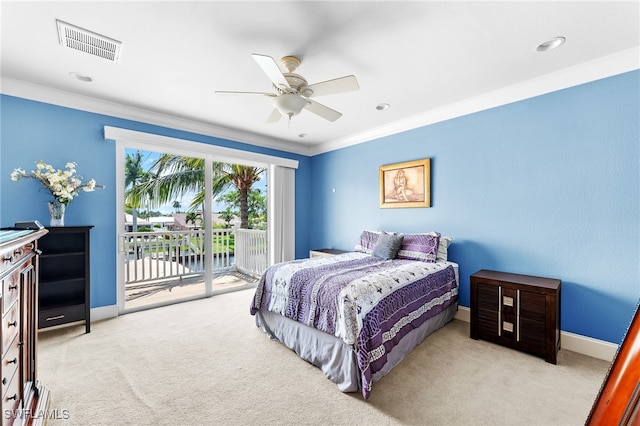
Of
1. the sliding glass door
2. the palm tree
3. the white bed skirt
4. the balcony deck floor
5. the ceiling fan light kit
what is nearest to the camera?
the white bed skirt

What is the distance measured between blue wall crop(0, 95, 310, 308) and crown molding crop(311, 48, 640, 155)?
3.48 meters

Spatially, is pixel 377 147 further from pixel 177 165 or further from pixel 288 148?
pixel 177 165

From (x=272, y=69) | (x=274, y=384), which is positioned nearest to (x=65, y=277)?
(x=274, y=384)

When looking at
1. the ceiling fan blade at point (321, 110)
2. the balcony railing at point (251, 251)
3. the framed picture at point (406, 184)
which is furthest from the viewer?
the balcony railing at point (251, 251)

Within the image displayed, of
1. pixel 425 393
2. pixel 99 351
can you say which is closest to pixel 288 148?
pixel 99 351

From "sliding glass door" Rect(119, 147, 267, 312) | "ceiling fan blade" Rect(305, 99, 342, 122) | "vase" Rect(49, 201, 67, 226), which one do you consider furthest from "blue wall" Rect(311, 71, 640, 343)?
"vase" Rect(49, 201, 67, 226)

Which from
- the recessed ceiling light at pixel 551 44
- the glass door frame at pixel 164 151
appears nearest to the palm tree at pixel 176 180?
the glass door frame at pixel 164 151

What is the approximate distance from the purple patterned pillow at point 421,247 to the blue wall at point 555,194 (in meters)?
0.32

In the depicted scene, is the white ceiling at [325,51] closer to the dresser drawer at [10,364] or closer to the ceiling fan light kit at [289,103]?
the ceiling fan light kit at [289,103]

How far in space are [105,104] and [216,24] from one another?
2275 mm

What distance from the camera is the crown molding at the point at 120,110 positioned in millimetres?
2928

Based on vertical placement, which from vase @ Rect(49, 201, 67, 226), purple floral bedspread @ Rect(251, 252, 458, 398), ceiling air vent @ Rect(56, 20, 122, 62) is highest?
ceiling air vent @ Rect(56, 20, 122, 62)

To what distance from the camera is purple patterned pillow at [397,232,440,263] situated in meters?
3.34

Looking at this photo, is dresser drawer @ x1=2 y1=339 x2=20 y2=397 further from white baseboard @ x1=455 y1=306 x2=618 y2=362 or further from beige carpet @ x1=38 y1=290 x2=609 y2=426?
white baseboard @ x1=455 y1=306 x2=618 y2=362
